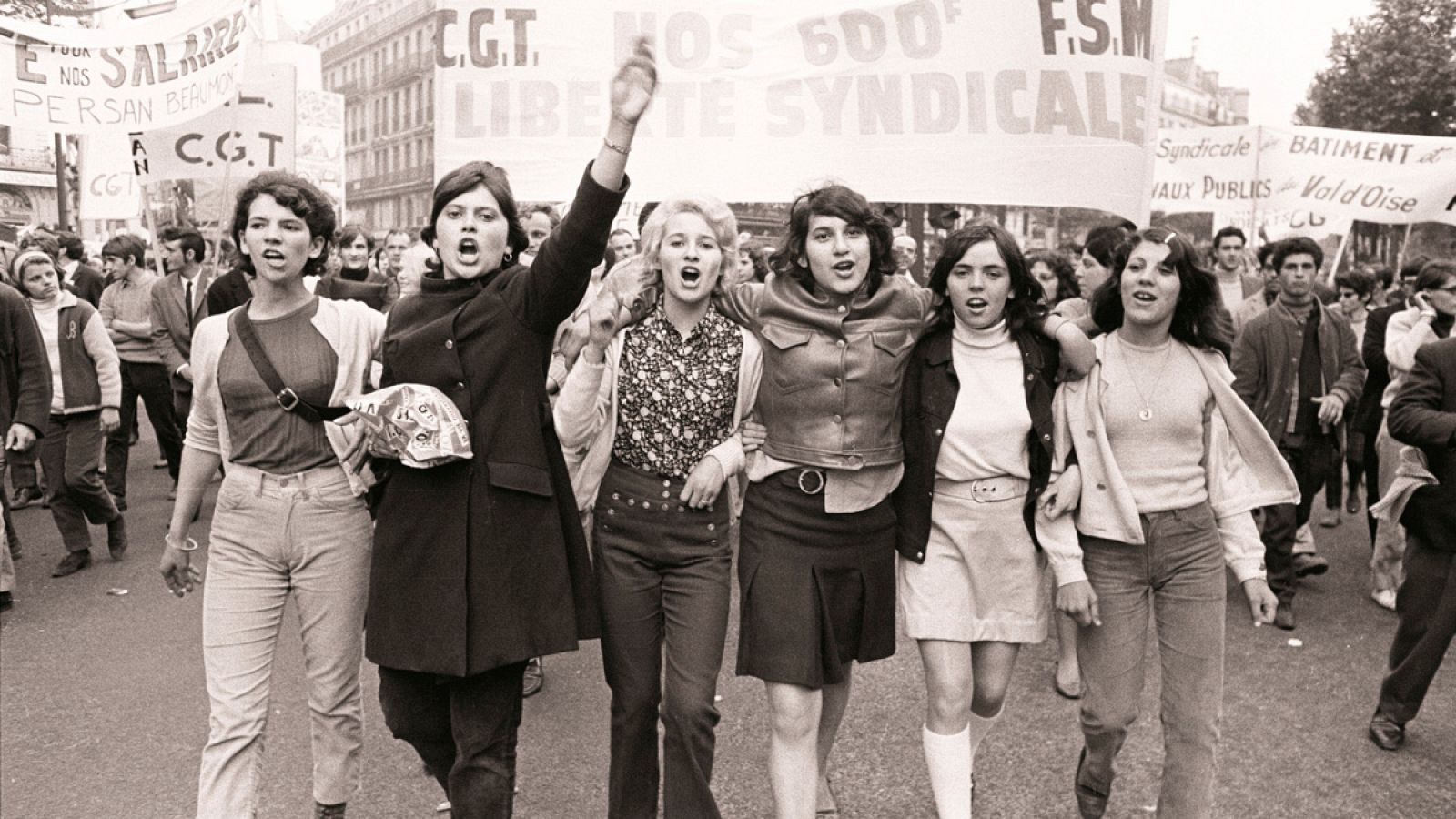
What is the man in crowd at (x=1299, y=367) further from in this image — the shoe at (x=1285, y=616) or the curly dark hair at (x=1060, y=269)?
the curly dark hair at (x=1060, y=269)

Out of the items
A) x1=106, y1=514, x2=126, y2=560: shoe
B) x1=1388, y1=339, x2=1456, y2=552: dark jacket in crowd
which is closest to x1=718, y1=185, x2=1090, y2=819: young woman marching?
x1=1388, y1=339, x2=1456, y2=552: dark jacket in crowd

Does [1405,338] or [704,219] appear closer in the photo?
A: [704,219]

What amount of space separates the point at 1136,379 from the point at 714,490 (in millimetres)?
1385

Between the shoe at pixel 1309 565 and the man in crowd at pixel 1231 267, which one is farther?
the man in crowd at pixel 1231 267

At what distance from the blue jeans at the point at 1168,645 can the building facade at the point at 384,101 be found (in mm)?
73008

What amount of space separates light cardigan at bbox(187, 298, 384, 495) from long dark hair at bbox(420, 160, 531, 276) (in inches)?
14.6

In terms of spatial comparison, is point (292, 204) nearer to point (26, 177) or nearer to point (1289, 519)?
point (1289, 519)

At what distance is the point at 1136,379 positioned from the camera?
151 inches

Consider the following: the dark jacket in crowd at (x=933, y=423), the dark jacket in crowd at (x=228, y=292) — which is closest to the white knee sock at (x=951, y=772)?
the dark jacket in crowd at (x=933, y=423)

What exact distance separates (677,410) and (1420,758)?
3255mm

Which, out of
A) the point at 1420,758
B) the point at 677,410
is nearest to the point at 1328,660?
the point at 1420,758

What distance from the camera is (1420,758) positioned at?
15.3 ft

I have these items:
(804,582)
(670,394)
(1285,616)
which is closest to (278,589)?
(670,394)

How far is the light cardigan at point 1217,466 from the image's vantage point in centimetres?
377
